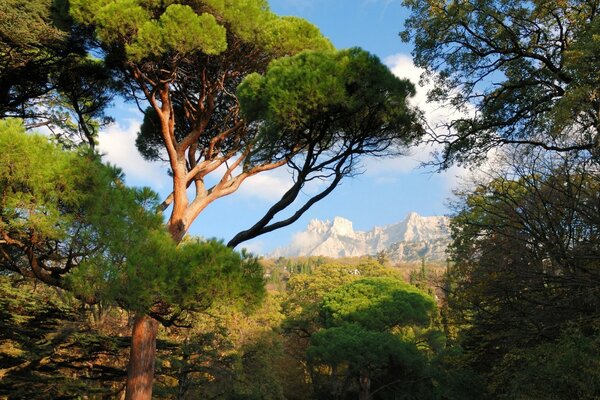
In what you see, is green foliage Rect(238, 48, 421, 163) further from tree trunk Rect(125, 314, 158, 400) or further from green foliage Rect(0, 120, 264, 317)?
tree trunk Rect(125, 314, 158, 400)

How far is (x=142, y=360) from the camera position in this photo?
18.2 ft

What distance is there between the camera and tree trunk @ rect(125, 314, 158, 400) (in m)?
5.41

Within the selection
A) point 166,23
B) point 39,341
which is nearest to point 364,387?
point 39,341

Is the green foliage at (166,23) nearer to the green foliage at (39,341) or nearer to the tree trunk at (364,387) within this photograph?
the green foliage at (39,341)

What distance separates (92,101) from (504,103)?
7402 mm

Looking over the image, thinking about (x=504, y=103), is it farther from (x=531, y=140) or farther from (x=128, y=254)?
(x=128, y=254)

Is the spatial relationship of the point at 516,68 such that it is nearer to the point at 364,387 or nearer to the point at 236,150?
the point at 236,150

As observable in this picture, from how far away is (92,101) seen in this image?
9.03 meters

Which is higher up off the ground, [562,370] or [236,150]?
[236,150]

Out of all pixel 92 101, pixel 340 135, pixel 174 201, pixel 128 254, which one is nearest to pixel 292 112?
pixel 340 135

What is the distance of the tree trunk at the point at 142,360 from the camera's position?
5406 mm

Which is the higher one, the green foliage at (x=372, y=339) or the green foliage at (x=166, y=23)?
the green foliage at (x=166, y=23)

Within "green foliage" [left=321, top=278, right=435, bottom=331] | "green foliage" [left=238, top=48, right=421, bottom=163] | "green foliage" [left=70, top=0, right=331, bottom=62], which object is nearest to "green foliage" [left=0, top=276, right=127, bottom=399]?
"green foliage" [left=70, top=0, right=331, bottom=62]

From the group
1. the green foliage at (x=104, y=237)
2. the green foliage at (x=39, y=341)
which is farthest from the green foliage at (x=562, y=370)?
the green foliage at (x=39, y=341)
